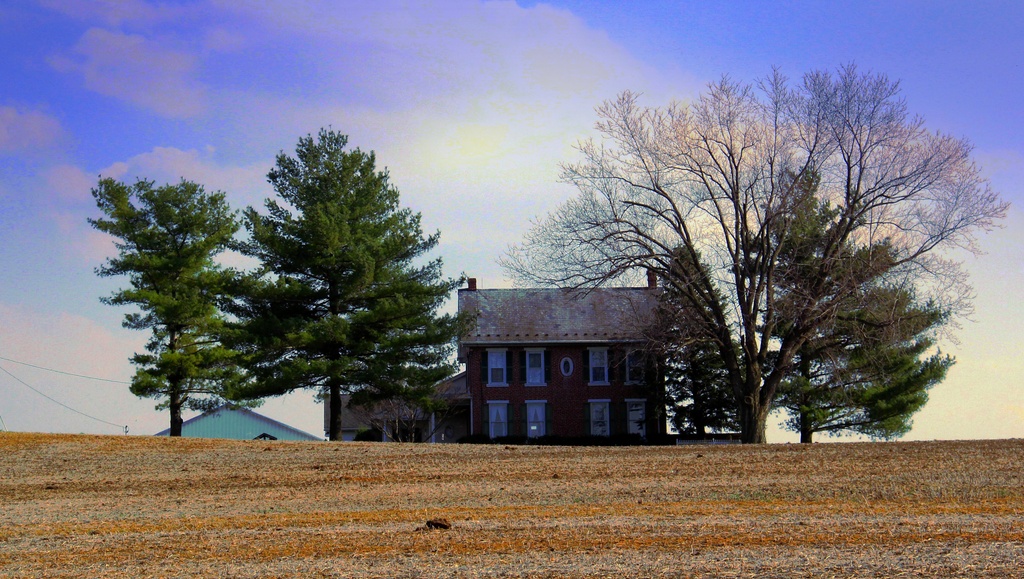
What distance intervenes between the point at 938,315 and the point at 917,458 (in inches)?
509

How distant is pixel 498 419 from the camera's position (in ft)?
141

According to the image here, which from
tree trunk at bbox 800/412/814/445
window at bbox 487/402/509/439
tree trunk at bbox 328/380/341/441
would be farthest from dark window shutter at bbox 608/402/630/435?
tree trunk at bbox 328/380/341/441

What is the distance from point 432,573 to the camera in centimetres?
887

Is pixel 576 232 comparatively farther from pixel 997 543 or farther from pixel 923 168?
pixel 997 543

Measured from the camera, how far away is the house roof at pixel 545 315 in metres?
42.6

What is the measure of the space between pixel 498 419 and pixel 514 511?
2970 centimetres

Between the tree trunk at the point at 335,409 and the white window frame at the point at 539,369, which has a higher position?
the white window frame at the point at 539,369

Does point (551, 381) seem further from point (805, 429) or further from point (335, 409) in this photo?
point (335, 409)

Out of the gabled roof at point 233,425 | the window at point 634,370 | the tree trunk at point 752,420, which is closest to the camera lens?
the tree trunk at point 752,420

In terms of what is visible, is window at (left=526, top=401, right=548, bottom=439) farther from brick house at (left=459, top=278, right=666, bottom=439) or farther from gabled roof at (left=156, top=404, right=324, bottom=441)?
gabled roof at (left=156, top=404, right=324, bottom=441)

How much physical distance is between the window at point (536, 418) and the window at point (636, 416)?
11.6ft

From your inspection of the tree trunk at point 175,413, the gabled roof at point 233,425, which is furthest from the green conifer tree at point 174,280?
the gabled roof at point 233,425

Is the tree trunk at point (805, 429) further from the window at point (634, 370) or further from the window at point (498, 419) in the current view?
the window at point (498, 419)

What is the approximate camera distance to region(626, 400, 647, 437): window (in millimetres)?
42188
